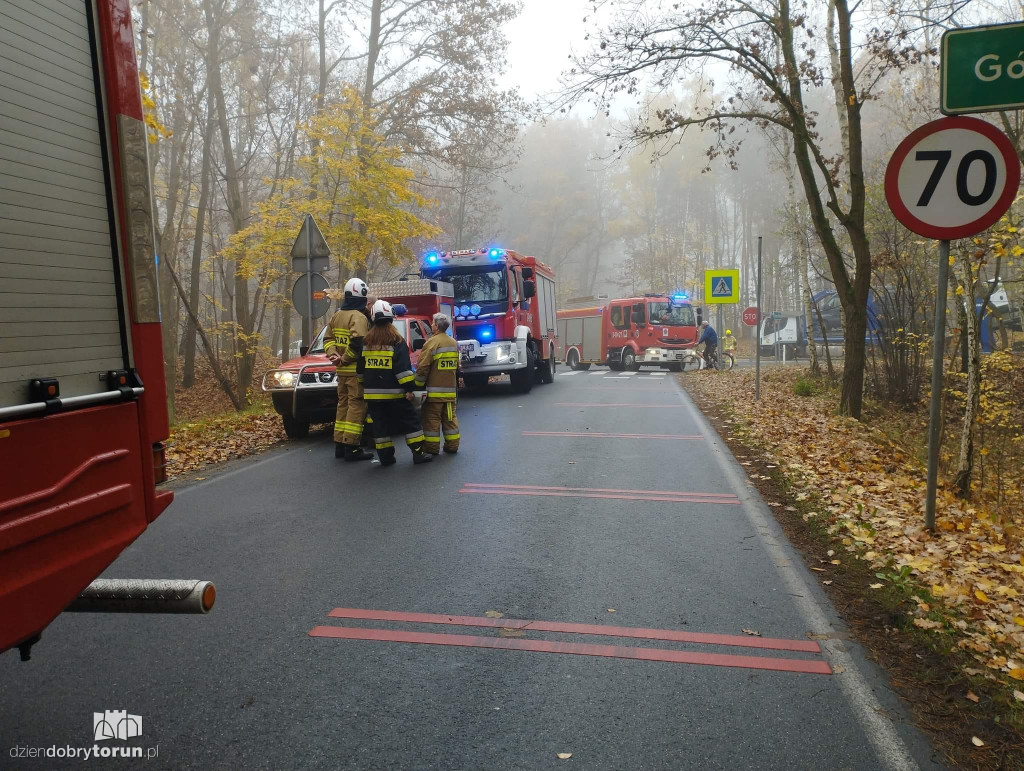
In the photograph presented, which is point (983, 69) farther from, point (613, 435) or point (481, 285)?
point (481, 285)

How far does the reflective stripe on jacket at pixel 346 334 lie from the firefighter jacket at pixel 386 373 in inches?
13.7

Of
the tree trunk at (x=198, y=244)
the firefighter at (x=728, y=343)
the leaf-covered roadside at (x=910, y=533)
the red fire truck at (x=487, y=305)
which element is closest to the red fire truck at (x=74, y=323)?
the leaf-covered roadside at (x=910, y=533)

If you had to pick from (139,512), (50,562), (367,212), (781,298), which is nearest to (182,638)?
(139,512)

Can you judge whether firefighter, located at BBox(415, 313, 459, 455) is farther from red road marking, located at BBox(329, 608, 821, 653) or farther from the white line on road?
red road marking, located at BBox(329, 608, 821, 653)

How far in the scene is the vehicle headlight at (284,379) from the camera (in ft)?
35.1

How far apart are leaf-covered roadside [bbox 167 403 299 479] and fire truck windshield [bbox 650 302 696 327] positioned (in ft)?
66.3

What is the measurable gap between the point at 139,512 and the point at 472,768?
157 centimetres

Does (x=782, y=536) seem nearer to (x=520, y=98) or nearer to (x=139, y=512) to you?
(x=139, y=512)

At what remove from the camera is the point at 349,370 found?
9.48m

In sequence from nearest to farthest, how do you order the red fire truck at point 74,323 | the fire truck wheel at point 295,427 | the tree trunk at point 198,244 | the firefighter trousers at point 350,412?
the red fire truck at point 74,323
the firefighter trousers at point 350,412
the fire truck wheel at point 295,427
the tree trunk at point 198,244

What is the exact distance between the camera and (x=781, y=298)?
6719 centimetres

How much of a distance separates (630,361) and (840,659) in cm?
2808

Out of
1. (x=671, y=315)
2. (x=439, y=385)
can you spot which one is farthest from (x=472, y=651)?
(x=671, y=315)

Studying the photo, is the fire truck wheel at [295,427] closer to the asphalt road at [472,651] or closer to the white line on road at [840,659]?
the asphalt road at [472,651]
